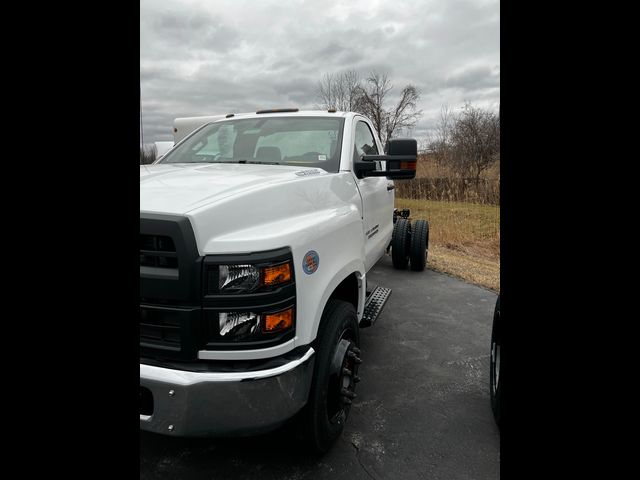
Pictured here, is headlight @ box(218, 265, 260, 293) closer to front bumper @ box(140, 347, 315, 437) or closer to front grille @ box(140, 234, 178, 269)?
front grille @ box(140, 234, 178, 269)

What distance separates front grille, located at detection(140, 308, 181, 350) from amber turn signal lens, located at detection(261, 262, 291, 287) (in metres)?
0.40

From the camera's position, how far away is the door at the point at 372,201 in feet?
11.3

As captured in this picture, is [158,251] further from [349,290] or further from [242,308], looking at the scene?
[349,290]

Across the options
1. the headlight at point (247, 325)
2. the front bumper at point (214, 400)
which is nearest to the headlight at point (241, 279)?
the headlight at point (247, 325)

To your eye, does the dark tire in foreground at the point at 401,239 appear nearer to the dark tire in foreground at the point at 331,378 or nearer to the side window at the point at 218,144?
the side window at the point at 218,144

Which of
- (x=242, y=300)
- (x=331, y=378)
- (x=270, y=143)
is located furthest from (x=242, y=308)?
(x=270, y=143)

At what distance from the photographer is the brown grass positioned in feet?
23.1

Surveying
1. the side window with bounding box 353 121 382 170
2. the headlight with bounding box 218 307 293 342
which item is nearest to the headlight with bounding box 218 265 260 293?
the headlight with bounding box 218 307 293 342
